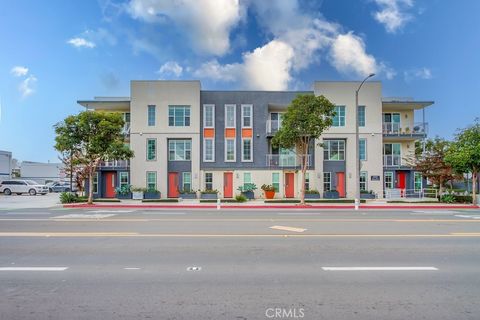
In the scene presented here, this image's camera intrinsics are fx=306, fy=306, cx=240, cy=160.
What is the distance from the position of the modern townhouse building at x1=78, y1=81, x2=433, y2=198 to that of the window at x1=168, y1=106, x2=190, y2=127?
0.31 feet

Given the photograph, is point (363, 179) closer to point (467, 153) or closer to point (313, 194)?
point (313, 194)

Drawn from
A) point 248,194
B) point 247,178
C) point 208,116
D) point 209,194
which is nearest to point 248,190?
point 248,194

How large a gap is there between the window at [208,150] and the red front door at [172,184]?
337 centimetres

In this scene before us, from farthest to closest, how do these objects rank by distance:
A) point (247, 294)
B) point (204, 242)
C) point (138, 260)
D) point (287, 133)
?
point (287, 133) < point (204, 242) < point (138, 260) < point (247, 294)

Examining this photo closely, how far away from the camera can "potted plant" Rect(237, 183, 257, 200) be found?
28375mm

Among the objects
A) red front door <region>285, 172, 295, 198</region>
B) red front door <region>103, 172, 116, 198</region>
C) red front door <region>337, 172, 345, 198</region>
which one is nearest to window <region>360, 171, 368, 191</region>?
red front door <region>337, 172, 345, 198</region>

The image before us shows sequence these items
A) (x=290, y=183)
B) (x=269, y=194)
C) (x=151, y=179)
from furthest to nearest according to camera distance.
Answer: (x=290, y=183)
(x=151, y=179)
(x=269, y=194)

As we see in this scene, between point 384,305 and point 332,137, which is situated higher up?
point 332,137

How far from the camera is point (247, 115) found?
1166 inches

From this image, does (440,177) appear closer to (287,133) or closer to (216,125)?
(287,133)

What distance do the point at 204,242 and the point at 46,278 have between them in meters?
3.99

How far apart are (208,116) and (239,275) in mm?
25016

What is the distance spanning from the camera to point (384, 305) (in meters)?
4.39

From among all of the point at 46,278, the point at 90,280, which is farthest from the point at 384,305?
the point at 46,278
